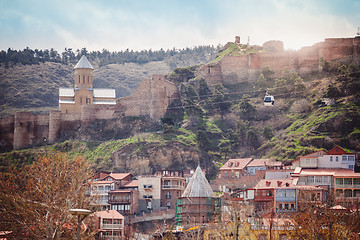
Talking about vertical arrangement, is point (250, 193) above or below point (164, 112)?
below

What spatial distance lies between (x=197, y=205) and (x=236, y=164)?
16940mm

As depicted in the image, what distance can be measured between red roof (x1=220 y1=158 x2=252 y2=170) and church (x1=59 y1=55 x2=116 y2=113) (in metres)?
22.9

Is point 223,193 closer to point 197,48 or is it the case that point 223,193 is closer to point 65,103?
point 65,103

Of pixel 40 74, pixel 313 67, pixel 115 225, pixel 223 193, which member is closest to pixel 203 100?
pixel 313 67

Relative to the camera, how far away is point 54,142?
93625 mm

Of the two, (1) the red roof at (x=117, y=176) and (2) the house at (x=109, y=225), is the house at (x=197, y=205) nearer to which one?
(2) the house at (x=109, y=225)

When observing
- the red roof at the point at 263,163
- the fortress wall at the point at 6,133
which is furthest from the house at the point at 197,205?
the fortress wall at the point at 6,133

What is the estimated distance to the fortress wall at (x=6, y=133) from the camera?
95.2 meters

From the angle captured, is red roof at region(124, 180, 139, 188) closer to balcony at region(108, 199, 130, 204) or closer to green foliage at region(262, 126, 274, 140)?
balcony at region(108, 199, 130, 204)

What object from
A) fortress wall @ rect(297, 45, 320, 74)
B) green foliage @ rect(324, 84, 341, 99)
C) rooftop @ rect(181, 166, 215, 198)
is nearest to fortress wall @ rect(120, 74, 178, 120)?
fortress wall @ rect(297, 45, 320, 74)

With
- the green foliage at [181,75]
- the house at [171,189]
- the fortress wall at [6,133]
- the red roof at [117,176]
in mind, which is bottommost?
the house at [171,189]

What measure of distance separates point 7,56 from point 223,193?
8804 centimetres

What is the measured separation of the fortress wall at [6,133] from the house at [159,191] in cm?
2636

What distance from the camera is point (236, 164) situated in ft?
264
